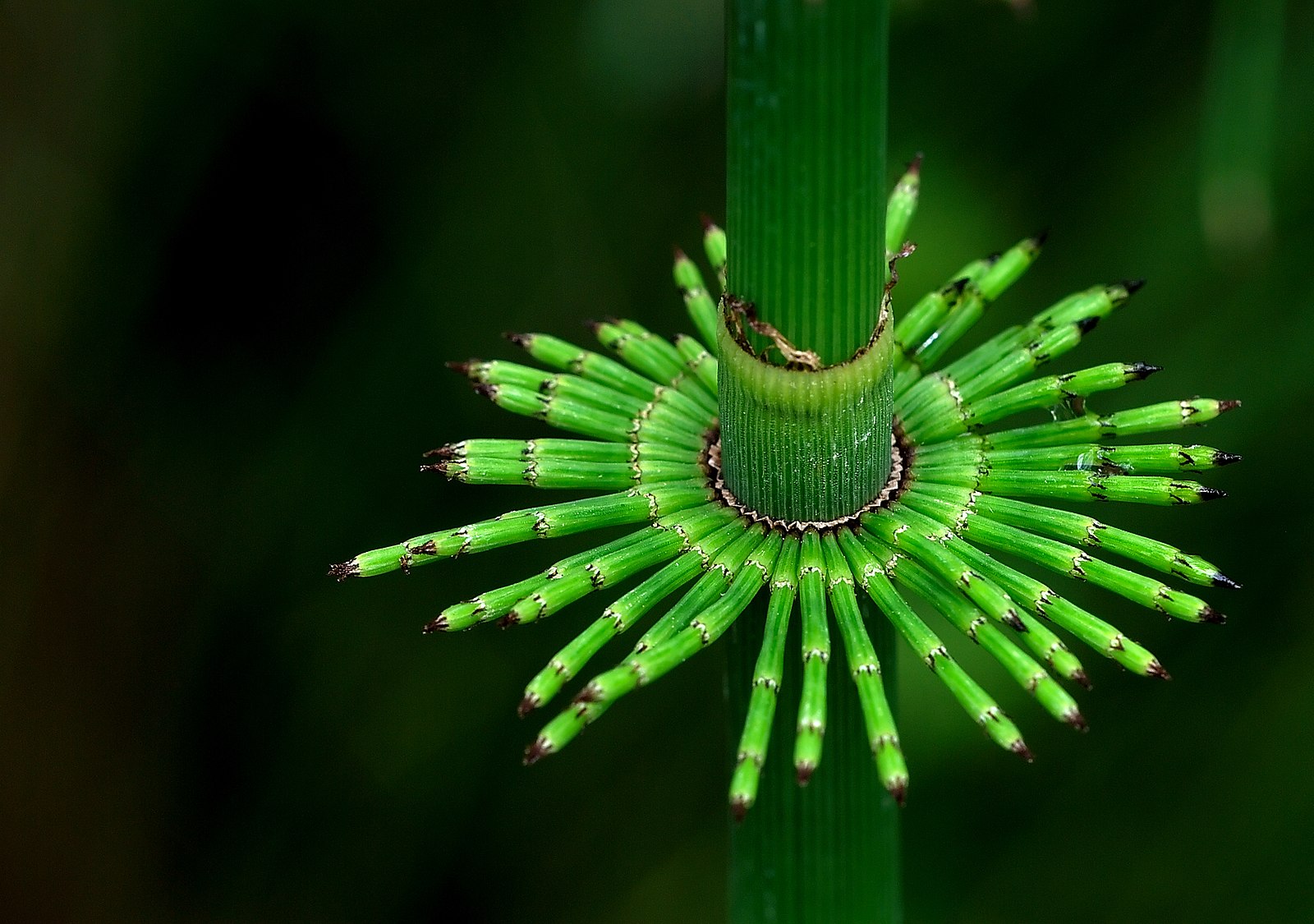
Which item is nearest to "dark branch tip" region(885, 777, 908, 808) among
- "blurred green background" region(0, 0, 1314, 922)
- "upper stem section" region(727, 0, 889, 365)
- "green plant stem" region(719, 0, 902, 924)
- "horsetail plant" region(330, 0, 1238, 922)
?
"horsetail plant" region(330, 0, 1238, 922)

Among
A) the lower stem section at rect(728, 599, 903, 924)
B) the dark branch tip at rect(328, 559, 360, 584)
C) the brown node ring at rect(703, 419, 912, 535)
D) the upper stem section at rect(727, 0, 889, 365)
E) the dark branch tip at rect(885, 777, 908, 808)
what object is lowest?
the lower stem section at rect(728, 599, 903, 924)

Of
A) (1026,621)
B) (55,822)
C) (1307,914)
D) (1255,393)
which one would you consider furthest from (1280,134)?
(55,822)

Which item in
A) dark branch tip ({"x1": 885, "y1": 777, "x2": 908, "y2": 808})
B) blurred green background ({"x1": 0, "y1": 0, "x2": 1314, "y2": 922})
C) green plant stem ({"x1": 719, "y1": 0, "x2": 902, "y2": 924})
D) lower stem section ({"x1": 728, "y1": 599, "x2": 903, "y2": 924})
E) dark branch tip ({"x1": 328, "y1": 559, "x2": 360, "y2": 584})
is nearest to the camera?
dark branch tip ({"x1": 885, "y1": 777, "x2": 908, "y2": 808})

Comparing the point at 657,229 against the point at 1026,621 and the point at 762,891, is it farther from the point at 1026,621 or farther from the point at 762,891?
the point at 1026,621

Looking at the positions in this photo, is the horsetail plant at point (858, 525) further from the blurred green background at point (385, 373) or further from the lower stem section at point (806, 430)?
the blurred green background at point (385, 373)

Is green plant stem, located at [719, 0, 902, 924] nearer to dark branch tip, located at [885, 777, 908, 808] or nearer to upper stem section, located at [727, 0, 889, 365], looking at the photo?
upper stem section, located at [727, 0, 889, 365]

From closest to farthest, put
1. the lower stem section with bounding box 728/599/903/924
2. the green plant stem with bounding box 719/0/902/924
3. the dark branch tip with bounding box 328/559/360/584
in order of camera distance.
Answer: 1. the green plant stem with bounding box 719/0/902/924
2. the dark branch tip with bounding box 328/559/360/584
3. the lower stem section with bounding box 728/599/903/924

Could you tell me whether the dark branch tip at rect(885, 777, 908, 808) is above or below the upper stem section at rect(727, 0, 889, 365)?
below

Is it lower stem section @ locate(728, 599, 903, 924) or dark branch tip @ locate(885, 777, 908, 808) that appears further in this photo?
lower stem section @ locate(728, 599, 903, 924)
